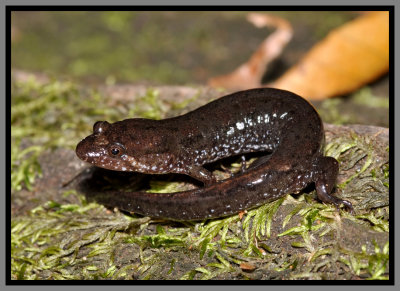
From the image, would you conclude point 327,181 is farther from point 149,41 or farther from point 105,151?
point 149,41

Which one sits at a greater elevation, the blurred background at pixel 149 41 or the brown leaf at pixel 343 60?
the blurred background at pixel 149 41

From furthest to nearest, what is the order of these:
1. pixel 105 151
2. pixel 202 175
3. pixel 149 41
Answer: pixel 149 41, pixel 202 175, pixel 105 151

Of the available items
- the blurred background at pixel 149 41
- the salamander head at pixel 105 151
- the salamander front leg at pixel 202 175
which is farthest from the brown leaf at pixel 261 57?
the salamander head at pixel 105 151

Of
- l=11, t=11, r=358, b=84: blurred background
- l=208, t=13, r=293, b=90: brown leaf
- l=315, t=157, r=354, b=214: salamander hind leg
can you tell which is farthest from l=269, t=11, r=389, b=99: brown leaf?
l=315, t=157, r=354, b=214: salamander hind leg

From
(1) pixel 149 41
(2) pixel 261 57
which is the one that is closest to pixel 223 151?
(2) pixel 261 57

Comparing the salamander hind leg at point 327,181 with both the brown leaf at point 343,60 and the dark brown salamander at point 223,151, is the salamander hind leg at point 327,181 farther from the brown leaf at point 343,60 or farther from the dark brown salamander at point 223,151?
the brown leaf at point 343,60
